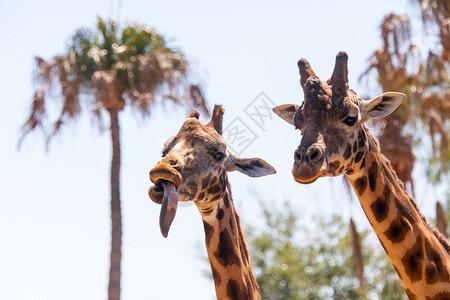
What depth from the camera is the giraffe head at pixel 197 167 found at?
6.19m

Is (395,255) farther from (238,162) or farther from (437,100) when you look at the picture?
(437,100)

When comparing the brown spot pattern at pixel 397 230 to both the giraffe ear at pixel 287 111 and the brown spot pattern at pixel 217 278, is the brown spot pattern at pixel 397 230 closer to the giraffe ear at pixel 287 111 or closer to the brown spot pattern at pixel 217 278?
the giraffe ear at pixel 287 111

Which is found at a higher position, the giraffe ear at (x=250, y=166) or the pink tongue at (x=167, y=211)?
the giraffe ear at (x=250, y=166)

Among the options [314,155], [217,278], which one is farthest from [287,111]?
[217,278]

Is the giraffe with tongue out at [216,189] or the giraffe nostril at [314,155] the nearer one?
the giraffe nostril at [314,155]

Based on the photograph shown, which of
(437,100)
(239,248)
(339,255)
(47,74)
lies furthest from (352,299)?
(239,248)

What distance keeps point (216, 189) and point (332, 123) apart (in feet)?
4.63

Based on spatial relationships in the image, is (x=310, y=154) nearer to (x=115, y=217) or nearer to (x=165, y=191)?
(x=165, y=191)

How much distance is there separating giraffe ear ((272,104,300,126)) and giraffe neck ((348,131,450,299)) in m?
0.89

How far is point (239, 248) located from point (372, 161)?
1.65m

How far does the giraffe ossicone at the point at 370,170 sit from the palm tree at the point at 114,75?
10.4m

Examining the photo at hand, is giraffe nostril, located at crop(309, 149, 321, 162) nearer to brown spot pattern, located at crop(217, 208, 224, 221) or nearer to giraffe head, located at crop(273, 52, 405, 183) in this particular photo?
giraffe head, located at crop(273, 52, 405, 183)

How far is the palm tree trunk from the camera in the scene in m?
15.1

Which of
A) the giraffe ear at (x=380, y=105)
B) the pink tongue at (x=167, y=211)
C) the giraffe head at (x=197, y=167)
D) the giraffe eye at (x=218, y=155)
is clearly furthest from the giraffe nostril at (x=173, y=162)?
the giraffe ear at (x=380, y=105)
